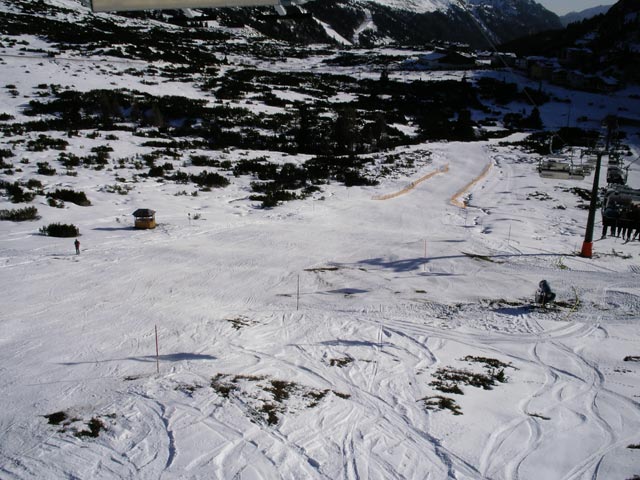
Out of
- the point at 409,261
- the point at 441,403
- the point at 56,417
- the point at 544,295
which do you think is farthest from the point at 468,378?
the point at 409,261

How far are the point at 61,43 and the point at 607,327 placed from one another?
62527mm

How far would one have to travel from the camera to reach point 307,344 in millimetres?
9703

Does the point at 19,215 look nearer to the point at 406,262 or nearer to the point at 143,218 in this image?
the point at 143,218

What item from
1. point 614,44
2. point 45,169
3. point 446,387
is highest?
point 614,44

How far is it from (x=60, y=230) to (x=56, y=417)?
34.0 ft

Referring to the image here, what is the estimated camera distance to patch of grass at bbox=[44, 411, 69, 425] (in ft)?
22.0

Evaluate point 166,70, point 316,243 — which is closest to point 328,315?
point 316,243

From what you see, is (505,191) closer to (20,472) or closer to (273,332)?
(273,332)

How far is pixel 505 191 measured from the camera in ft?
93.3

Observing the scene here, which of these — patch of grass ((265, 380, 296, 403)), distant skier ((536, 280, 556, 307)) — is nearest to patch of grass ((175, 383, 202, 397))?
patch of grass ((265, 380, 296, 403))

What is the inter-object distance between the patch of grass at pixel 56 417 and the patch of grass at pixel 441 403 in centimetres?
561

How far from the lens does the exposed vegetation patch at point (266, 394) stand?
7246 millimetres

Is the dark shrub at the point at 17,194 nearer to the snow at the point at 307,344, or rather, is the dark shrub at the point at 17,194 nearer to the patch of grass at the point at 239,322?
the snow at the point at 307,344

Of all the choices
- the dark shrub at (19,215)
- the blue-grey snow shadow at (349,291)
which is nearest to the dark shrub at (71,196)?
the dark shrub at (19,215)
